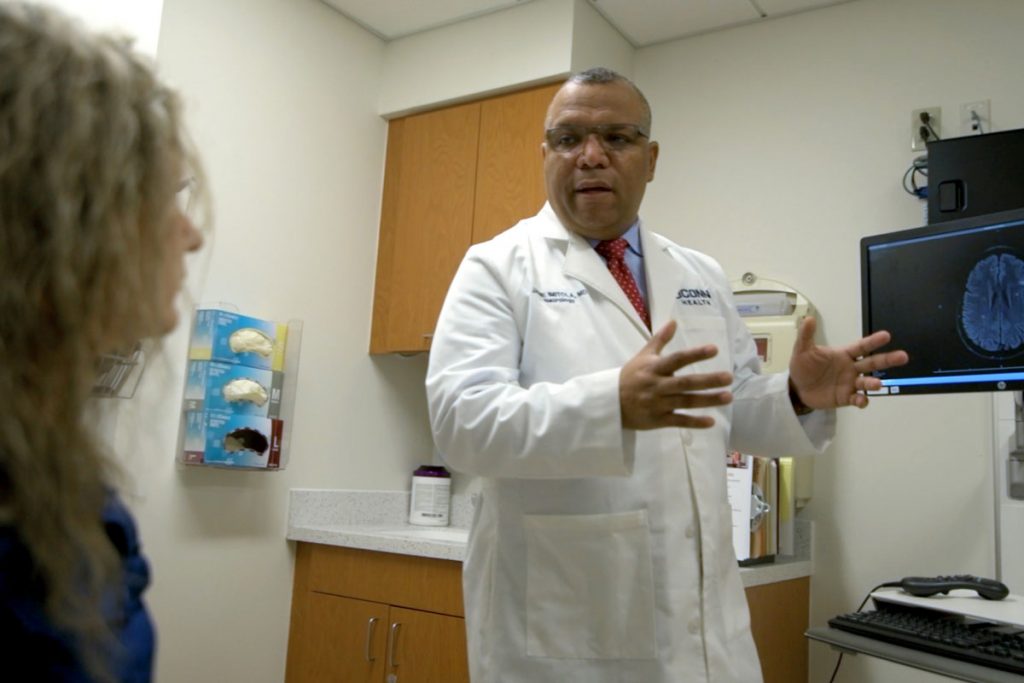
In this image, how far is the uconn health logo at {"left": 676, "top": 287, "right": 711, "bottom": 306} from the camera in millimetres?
1451

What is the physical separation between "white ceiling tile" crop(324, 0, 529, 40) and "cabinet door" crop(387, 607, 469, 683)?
184 centimetres

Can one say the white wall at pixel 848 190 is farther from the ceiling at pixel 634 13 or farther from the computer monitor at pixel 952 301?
the computer monitor at pixel 952 301

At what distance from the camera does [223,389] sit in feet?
7.47

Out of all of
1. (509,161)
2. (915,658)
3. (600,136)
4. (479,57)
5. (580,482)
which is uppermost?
(479,57)

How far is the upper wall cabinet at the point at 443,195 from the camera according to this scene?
265 cm

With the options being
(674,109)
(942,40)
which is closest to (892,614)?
(942,40)

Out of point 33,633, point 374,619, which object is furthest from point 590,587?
point 374,619

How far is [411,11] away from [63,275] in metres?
2.48

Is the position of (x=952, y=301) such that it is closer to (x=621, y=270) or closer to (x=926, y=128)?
(x=621, y=270)

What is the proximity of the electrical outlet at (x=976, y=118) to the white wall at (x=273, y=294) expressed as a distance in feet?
5.89

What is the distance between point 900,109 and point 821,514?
1.15 metres

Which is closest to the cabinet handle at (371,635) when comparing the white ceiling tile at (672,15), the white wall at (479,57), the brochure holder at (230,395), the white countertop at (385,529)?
the white countertop at (385,529)

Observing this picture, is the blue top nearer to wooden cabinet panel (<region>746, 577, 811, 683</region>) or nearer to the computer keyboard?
the computer keyboard

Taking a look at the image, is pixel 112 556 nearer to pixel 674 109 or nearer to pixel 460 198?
pixel 460 198
